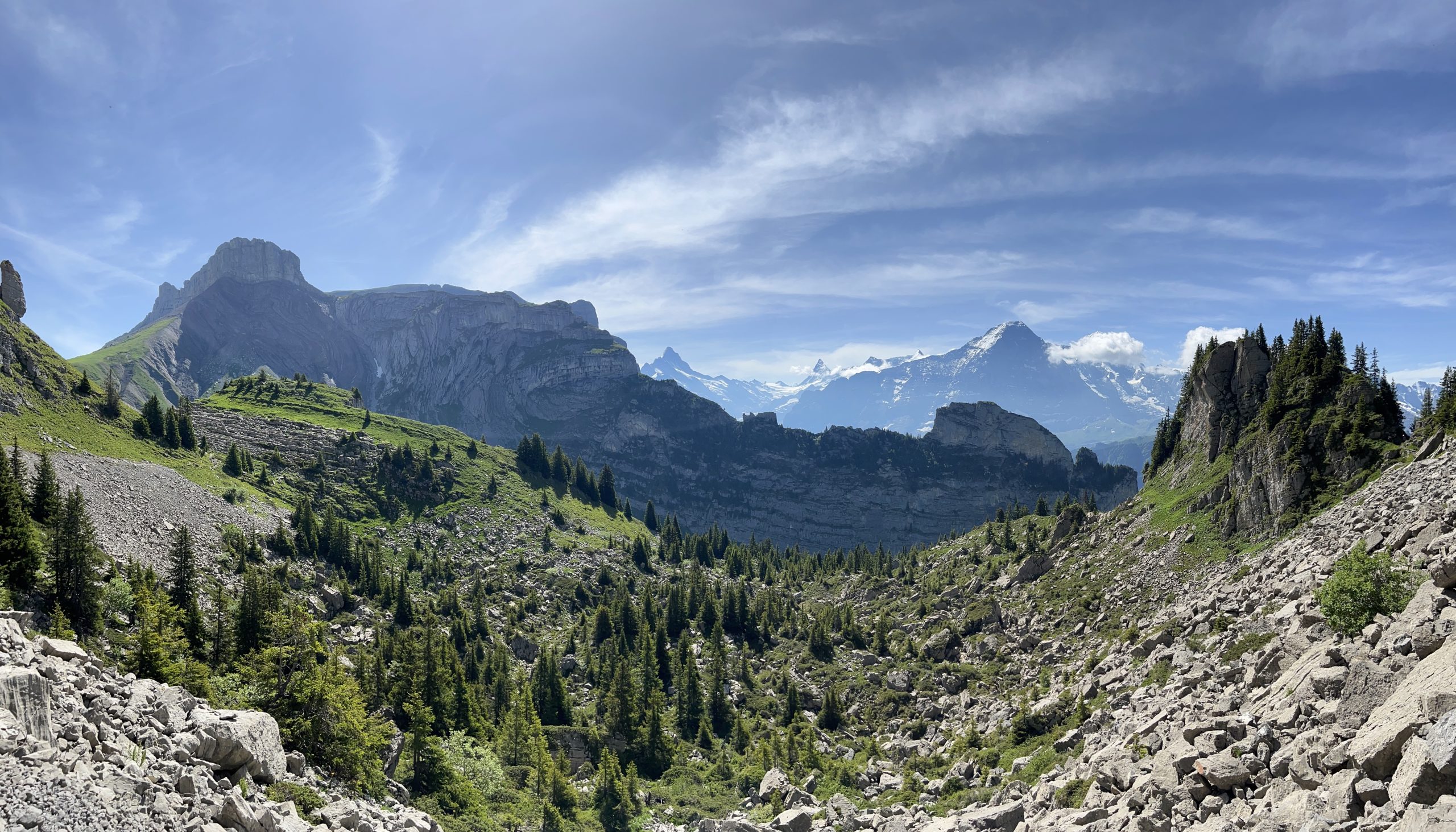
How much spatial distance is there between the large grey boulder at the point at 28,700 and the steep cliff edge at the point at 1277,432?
276 ft

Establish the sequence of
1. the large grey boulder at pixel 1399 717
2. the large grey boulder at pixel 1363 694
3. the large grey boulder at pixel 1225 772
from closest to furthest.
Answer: the large grey boulder at pixel 1399 717 → the large grey boulder at pixel 1363 694 → the large grey boulder at pixel 1225 772

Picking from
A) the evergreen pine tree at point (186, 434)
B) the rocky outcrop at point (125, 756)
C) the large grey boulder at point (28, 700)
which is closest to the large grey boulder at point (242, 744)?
the rocky outcrop at point (125, 756)

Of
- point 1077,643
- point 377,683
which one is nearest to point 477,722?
point 377,683

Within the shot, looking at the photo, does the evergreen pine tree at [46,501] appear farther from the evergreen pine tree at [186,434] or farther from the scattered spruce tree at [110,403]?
→ the evergreen pine tree at [186,434]

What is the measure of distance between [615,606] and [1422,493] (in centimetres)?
11662

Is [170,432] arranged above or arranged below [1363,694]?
above

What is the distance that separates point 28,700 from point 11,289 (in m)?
188

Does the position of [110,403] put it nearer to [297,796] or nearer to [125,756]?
[297,796]

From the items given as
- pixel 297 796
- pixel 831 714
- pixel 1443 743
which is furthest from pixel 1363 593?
pixel 831 714

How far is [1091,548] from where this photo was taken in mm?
97500

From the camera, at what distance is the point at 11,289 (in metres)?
146

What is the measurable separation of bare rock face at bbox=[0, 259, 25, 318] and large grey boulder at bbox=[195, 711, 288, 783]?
581 ft

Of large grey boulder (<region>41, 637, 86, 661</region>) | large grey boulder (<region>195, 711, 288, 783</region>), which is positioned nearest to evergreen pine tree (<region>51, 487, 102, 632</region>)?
large grey boulder (<region>41, 637, 86, 661</region>)

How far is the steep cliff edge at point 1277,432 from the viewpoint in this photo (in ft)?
205
